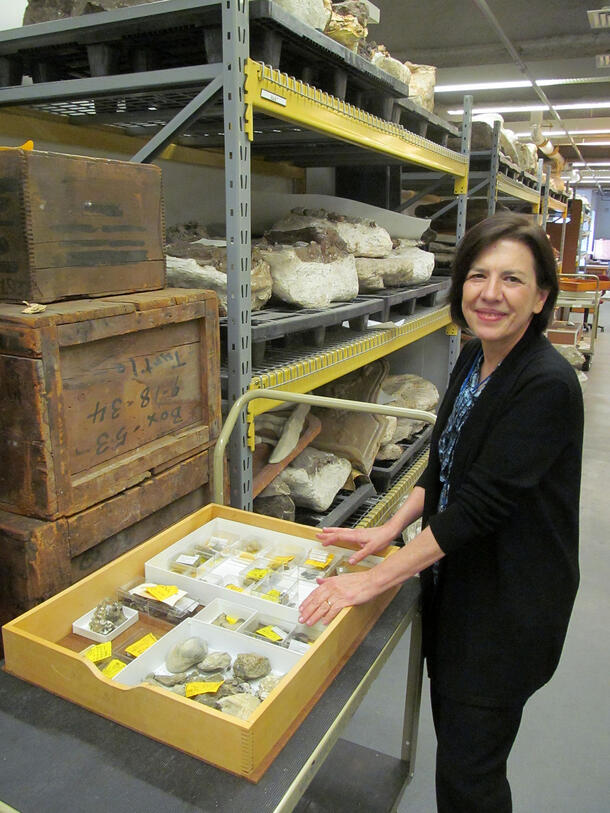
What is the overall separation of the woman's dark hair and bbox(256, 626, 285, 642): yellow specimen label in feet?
2.76

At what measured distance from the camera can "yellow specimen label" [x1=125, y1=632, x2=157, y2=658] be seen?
123 cm

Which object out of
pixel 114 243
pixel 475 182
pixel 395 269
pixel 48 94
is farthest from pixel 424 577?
pixel 475 182

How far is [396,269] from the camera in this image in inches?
126

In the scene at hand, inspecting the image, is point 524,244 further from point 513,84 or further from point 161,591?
point 513,84

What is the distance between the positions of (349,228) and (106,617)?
7.25ft

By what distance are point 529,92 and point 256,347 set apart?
10615 millimetres

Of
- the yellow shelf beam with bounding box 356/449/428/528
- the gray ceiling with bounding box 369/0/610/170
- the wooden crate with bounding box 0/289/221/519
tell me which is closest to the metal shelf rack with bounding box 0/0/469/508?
the wooden crate with bounding box 0/289/221/519

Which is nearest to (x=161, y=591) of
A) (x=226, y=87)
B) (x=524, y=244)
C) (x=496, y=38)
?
(x=524, y=244)

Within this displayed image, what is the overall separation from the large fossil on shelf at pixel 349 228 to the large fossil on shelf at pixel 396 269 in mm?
52

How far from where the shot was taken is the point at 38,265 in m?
1.35

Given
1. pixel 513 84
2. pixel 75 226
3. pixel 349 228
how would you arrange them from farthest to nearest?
pixel 513 84 → pixel 349 228 → pixel 75 226

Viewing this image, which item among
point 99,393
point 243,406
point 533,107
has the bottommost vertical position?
point 243,406

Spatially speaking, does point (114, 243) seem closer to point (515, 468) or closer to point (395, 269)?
point (515, 468)

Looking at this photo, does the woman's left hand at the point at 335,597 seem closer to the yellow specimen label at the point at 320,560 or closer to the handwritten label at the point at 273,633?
the handwritten label at the point at 273,633
